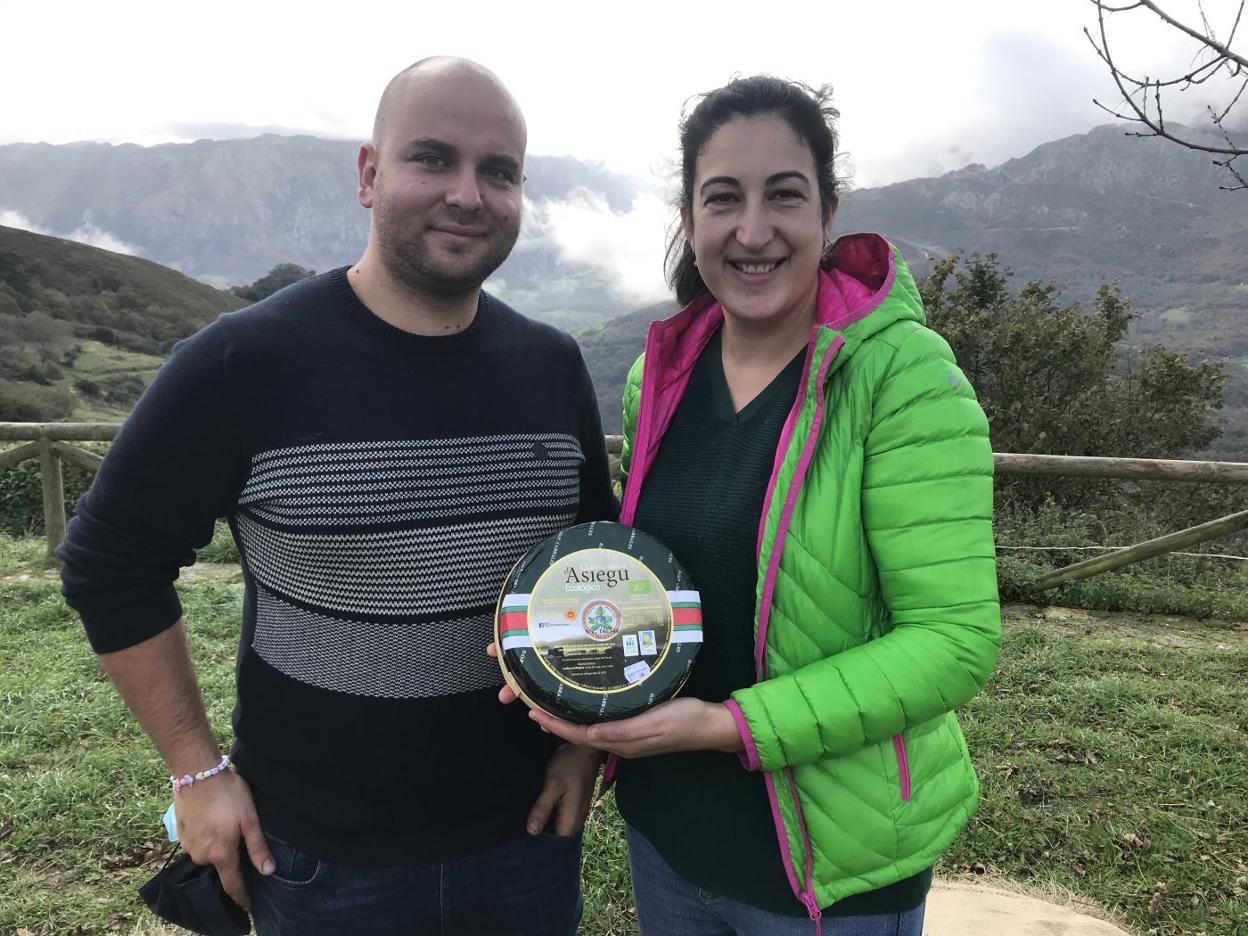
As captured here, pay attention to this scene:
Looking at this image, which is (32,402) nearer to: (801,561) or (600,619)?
(600,619)

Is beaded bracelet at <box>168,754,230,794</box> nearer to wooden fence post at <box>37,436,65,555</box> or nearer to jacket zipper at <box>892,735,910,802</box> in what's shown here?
jacket zipper at <box>892,735,910,802</box>

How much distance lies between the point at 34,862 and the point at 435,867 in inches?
99.3

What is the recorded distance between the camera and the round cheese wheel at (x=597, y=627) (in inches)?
47.7

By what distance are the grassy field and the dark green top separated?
5.13 feet

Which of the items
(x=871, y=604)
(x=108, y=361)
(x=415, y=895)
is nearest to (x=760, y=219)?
(x=871, y=604)

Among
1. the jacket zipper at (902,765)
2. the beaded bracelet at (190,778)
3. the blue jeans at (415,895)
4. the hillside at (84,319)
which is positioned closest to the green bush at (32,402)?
the hillside at (84,319)

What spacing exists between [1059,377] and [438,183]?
14635mm

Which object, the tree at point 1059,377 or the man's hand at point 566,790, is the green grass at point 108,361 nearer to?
the tree at point 1059,377

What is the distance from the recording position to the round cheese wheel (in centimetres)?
121

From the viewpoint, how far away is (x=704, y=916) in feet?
4.87

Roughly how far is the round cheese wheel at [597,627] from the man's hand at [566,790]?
45cm

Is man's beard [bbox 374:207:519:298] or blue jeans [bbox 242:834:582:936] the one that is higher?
man's beard [bbox 374:207:519:298]

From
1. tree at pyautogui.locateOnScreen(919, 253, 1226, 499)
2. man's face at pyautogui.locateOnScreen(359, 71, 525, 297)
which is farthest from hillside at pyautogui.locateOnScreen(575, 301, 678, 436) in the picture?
man's face at pyautogui.locateOnScreen(359, 71, 525, 297)

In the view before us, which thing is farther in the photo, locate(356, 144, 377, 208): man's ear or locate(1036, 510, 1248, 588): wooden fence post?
locate(1036, 510, 1248, 588): wooden fence post
